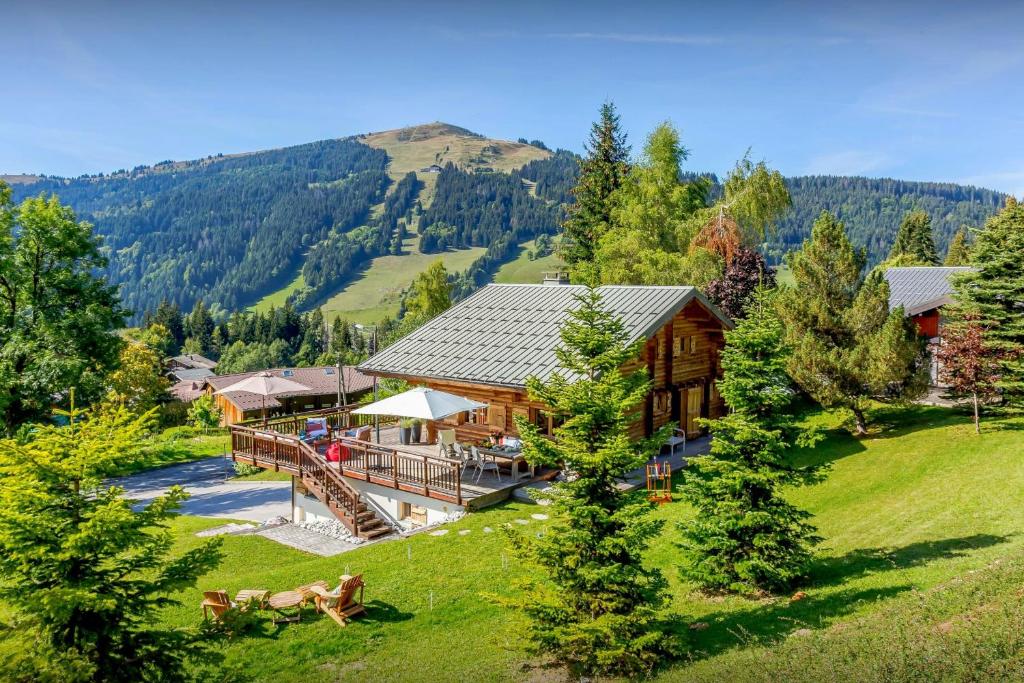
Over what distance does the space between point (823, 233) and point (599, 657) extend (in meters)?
16.5

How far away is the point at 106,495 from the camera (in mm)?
7652

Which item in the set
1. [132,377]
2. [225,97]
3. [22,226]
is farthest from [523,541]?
[132,377]

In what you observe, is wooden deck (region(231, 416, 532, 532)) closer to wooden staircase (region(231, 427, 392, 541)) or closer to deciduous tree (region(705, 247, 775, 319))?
wooden staircase (region(231, 427, 392, 541))

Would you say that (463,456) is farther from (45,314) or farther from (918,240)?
(918,240)

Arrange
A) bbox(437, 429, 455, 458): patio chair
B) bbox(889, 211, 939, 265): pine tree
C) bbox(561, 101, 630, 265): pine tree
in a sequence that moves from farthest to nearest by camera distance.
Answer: bbox(889, 211, 939, 265): pine tree < bbox(561, 101, 630, 265): pine tree < bbox(437, 429, 455, 458): patio chair

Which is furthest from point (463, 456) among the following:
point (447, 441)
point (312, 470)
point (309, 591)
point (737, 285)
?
point (737, 285)

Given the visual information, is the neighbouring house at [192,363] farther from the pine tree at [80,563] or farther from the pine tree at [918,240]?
the pine tree at [80,563]

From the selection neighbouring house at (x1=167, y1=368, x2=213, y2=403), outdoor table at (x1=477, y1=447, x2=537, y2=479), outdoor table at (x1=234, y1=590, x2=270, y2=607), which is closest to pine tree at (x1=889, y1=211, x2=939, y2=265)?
outdoor table at (x1=477, y1=447, x2=537, y2=479)

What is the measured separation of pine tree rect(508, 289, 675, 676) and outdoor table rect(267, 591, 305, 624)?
17.6 feet

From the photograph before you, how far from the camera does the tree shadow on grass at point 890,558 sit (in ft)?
35.7

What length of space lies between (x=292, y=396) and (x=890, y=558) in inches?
2520

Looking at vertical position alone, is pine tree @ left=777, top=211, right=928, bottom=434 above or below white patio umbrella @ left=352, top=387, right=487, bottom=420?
above

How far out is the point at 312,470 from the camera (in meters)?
19.8

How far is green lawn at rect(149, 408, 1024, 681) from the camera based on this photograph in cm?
810
